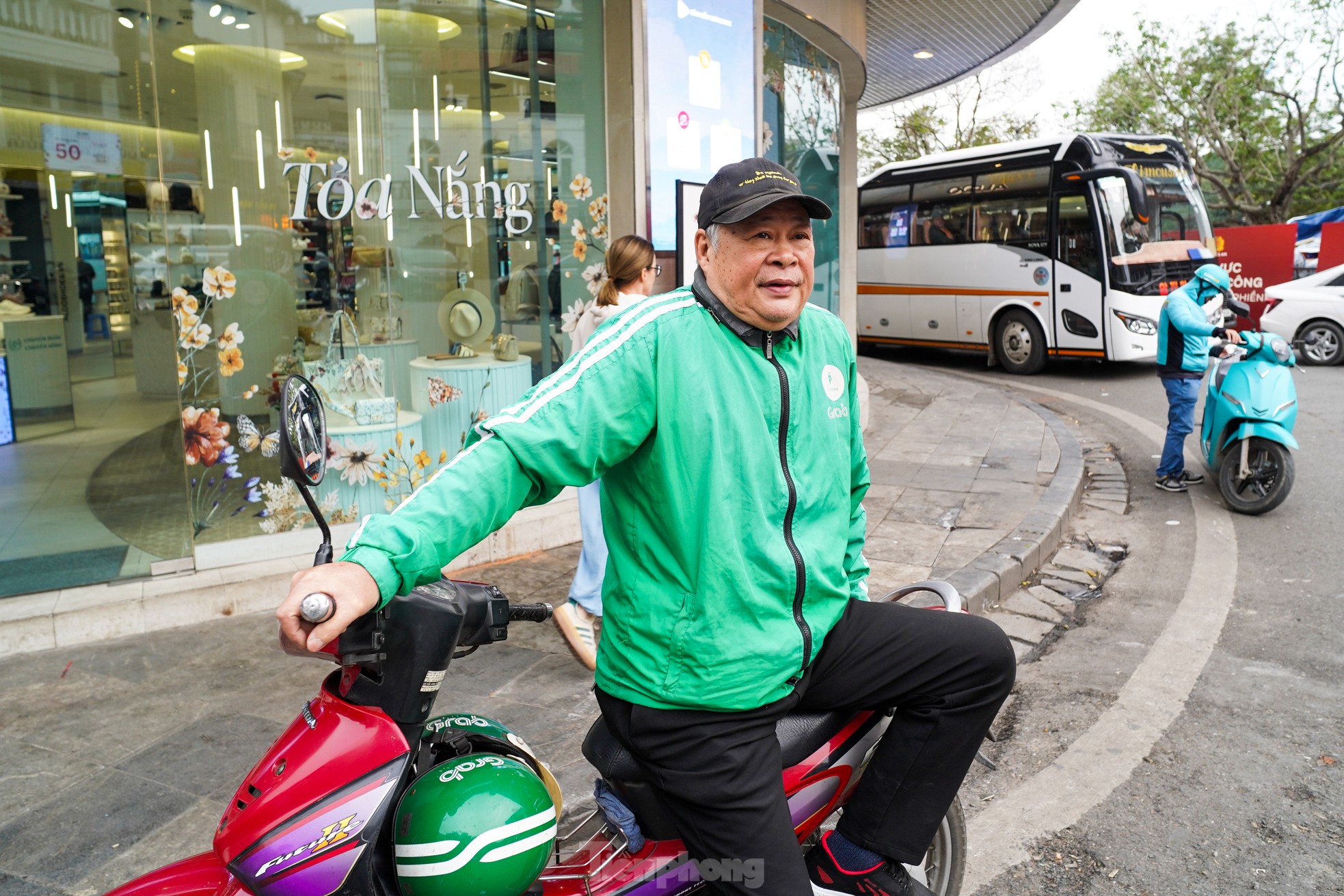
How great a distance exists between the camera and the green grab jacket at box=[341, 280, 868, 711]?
180cm

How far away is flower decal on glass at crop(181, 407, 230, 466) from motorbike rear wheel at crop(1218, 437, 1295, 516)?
631 cm

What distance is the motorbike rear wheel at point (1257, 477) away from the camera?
21.8 ft

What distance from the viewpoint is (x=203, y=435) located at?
197 inches

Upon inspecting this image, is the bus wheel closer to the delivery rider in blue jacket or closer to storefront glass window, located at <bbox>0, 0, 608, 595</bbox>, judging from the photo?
the delivery rider in blue jacket

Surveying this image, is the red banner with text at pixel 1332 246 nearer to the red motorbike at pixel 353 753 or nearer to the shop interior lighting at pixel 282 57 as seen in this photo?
the shop interior lighting at pixel 282 57

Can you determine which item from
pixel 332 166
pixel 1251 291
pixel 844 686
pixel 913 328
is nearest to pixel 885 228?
pixel 913 328

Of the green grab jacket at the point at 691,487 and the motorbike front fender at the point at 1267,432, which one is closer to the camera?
the green grab jacket at the point at 691,487

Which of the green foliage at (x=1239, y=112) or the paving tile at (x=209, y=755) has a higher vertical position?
the green foliage at (x=1239, y=112)

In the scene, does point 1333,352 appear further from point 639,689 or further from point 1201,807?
point 639,689

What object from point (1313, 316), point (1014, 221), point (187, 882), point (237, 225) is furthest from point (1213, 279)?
point (1313, 316)

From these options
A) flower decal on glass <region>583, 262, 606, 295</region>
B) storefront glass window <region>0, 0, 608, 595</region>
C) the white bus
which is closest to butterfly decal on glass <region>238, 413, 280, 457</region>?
storefront glass window <region>0, 0, 608, 595</region>

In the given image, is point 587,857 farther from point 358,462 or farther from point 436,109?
point 436,109

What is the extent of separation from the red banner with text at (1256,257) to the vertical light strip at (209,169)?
17.5 m

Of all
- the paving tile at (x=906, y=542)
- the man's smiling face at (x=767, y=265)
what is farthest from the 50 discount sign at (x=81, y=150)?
the man's smiling face at (x=767, y=265)
